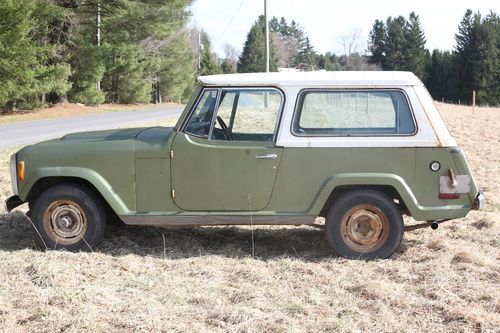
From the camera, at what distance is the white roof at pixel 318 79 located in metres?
5.06

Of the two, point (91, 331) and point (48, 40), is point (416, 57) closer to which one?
point (48, 40)

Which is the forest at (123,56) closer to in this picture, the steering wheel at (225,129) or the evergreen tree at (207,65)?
the evergreen tree at (207,65)

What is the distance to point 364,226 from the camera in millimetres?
5211

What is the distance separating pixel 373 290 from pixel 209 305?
1.26m

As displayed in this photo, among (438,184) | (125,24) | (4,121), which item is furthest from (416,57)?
(438,184)

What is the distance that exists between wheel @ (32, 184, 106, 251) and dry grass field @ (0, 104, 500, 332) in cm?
17

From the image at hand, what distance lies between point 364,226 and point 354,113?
1.07 m

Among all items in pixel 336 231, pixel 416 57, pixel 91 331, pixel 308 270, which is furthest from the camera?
pixel 416 57

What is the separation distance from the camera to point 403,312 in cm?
391

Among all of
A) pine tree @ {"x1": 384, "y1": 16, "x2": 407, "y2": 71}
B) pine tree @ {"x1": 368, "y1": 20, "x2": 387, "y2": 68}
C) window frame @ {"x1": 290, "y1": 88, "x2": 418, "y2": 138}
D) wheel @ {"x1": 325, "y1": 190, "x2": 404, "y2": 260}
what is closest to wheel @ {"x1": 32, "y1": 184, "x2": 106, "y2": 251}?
window frame @ {"x1": 290, "y1": 88, "x2": 418, "y2": 138}

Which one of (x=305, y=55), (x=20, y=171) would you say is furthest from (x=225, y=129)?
(x=305, y=55)

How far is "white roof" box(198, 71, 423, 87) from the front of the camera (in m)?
5.06

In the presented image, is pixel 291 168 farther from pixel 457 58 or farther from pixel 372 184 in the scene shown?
pixel 457 58

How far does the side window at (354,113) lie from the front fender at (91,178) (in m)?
1.77
